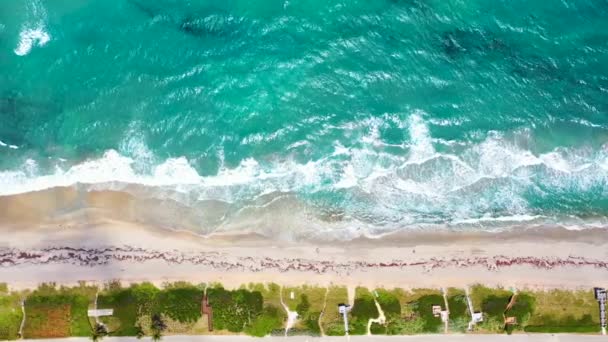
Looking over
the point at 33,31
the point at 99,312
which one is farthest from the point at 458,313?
the point at 33,31

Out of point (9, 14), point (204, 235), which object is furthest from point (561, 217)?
point (9, 14)

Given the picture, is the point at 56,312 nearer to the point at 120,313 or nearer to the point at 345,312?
the point at 120,313

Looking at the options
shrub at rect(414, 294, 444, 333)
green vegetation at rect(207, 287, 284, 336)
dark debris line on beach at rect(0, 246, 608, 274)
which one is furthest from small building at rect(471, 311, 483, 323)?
green vegetation at rect(207, 287, 284, 336)

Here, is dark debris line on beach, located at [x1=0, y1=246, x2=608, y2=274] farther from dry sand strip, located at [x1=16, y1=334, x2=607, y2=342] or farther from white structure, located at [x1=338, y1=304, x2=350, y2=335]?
dry sand strip, located at [x1=16, y1=334, x2=607, y2=342]

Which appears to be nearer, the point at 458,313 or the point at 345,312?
the point at 345,312

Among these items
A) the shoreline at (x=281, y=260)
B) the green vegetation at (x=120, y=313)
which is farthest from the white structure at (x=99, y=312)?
the shoreline at (x=281, y=260)

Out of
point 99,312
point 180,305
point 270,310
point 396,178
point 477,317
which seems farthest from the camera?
point 396,178
